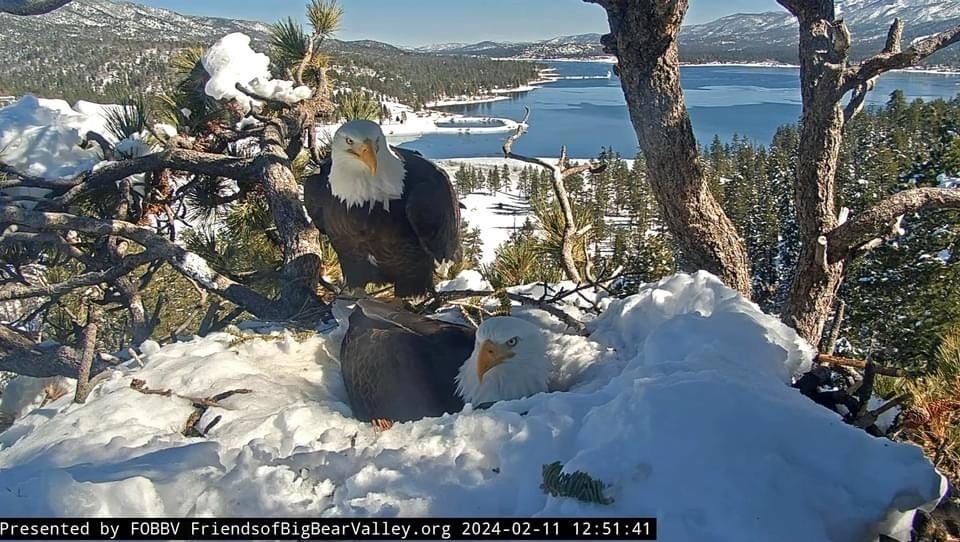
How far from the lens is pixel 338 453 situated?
4.69 feet

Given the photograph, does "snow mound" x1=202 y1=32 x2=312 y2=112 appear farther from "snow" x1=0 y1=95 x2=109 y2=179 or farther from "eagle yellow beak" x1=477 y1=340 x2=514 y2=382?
"eagle yellow beak" x1=477 y1=340 x2=514 y2=382

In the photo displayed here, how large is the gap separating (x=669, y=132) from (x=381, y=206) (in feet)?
4.97

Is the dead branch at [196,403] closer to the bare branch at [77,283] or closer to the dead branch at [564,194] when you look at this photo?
the bare branch at [77,283]

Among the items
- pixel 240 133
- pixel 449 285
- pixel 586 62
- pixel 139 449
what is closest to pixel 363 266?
pixel 449 285

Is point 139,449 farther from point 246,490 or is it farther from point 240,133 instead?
point 240,133

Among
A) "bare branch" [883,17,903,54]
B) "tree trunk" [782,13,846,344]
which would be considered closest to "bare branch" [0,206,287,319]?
"tree trunk" [782,13,846,344]

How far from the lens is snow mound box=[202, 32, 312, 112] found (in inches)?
155

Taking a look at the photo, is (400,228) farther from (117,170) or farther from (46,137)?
(46,137)

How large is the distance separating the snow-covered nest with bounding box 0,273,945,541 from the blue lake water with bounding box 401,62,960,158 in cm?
2755

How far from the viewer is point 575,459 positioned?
47.9 inches

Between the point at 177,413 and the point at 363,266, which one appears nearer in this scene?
the point at 177,413

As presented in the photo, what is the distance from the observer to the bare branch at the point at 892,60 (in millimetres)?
2947

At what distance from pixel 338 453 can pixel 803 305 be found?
10.1ft

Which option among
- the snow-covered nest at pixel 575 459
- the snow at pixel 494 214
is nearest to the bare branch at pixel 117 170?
the snow-covered nest at pixel 575 459
